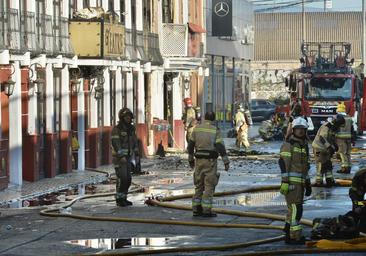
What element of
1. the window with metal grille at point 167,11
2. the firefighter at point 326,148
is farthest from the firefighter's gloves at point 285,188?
the window with metal grille at point 167,11

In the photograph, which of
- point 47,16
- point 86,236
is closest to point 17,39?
point 47,16

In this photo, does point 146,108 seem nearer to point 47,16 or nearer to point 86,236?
point 47,16

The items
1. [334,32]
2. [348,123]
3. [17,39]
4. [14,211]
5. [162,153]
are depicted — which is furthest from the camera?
[334,32]

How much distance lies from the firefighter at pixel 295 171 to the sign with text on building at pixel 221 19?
41.2 m

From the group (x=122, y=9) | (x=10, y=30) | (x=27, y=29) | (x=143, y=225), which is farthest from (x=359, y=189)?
(x=122, y=9)

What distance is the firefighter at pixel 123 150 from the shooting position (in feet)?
72.6

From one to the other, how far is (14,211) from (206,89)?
118 ft

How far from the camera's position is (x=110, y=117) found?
3812 centimetres

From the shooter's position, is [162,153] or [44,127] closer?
[44,127]

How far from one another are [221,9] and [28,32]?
29.7 meters

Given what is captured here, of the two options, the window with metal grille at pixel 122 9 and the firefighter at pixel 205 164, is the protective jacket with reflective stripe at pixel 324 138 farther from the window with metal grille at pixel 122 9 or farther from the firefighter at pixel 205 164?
the window with metal grille at pixel 122 9

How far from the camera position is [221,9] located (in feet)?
191

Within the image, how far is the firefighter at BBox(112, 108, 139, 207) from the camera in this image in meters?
22.1

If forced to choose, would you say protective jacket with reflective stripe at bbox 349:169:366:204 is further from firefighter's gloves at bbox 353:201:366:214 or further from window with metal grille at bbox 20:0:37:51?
window with metal grille at bbox 20:0:37:51
